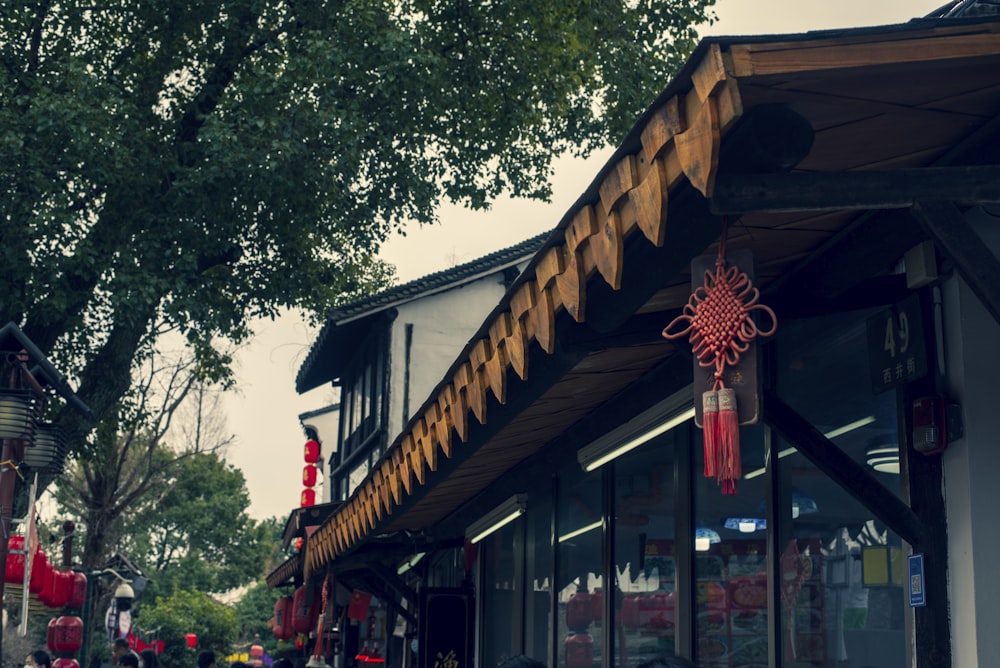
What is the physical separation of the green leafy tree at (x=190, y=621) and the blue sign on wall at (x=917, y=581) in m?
48.6

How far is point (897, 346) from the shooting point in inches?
191

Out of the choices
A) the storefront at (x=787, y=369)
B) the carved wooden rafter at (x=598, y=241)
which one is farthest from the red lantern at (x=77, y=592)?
the carved wooden rafter at (x=598, y=241)

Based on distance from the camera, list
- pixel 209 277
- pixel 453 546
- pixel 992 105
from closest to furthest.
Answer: pixel 992 105 < pixel 453 546 < pixel 209 277

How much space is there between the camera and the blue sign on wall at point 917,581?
4.49 meters

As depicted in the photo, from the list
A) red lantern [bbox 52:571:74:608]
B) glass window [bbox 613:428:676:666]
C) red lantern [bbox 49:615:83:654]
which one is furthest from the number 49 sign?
red lantern [bbox 49:615:83:654]

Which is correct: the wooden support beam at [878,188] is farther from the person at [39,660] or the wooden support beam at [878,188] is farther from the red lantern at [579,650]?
the person at [39,660]

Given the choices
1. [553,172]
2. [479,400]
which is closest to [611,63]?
[553,172]

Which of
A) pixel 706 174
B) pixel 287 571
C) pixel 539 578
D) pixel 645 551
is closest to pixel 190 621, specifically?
pixel 287 571

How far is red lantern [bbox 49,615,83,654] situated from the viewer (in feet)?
53.9

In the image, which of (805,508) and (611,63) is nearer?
(805,508)

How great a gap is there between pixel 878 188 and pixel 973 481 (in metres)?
1.54

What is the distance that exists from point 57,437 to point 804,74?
9.31m

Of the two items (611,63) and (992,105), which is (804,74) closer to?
(992,105)

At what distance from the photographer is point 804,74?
2.93 metres
